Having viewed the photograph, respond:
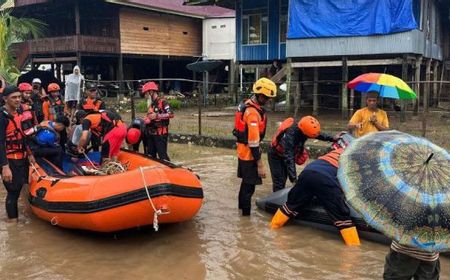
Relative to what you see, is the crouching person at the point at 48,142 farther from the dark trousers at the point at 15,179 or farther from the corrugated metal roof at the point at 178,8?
the corrugated metal roof at the point at 178,8

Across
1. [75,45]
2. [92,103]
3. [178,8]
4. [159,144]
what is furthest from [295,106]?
[178,8]

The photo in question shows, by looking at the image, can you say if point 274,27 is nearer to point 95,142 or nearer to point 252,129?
point 95,142

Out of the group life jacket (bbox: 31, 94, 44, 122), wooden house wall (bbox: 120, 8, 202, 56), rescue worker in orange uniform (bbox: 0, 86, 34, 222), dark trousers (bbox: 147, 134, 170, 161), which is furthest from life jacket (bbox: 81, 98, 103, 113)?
→ wooden house wall (bbox: 120, 8, 202, 56)

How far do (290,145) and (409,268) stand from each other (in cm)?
308

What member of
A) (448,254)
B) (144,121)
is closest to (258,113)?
(448,254)

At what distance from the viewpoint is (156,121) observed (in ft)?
25.5

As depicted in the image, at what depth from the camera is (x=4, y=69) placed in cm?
1538

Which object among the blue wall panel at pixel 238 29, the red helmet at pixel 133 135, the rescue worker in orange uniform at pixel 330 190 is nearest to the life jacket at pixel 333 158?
the rescue worker in orange uniform at pixel 330 190

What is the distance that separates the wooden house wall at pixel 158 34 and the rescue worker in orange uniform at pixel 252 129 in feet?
59.6

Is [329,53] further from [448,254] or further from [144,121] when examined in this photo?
[448,254]

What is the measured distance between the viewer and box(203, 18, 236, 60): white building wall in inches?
992

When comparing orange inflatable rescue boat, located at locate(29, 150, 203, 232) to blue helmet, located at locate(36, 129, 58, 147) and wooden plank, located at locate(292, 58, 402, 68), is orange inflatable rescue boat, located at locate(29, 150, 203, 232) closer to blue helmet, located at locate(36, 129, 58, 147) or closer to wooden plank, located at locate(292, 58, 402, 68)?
blue helmet, located at locate(36, 129, 58, 147)

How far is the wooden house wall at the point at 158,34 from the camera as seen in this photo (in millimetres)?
22812

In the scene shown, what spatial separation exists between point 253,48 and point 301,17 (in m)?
3.80
